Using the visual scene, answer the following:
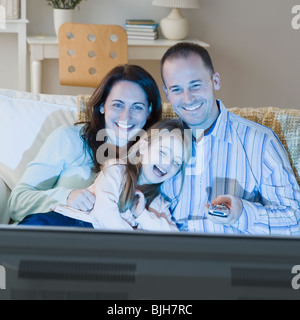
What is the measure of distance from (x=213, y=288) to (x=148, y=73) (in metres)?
0.70

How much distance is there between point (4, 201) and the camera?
3.85ft

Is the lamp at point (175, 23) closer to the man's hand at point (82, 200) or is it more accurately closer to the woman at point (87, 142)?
the woman at point (87, 142)

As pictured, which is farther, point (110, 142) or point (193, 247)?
point (110, 142)

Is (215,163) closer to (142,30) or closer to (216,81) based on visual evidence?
(216,81)

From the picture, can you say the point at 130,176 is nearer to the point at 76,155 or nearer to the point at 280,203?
the point at 76,155

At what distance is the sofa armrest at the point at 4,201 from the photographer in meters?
1.15

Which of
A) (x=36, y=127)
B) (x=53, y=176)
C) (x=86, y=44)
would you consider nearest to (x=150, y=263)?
(x=53, y=176)

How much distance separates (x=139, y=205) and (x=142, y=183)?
0.14ft

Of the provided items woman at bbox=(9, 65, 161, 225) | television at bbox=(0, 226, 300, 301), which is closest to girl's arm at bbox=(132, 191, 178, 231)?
woman at bbox=(9, 65, 161, 225)

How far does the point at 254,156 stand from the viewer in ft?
3.57

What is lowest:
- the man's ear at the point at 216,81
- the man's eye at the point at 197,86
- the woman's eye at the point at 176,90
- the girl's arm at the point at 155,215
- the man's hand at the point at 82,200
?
the girl's arm at the point at 155,215

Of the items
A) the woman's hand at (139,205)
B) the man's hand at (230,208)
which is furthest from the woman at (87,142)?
the man's hand at (230,208)

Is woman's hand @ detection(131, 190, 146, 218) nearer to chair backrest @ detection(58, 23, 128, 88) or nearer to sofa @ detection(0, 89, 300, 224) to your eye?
sofa @ detection(0, 89, 300, 224)

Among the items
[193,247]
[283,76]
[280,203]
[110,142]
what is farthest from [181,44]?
[283,76]
